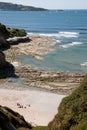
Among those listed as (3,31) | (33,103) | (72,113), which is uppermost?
(72,113)

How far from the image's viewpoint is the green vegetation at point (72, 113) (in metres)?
9.81

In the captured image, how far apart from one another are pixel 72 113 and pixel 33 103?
2556 cm

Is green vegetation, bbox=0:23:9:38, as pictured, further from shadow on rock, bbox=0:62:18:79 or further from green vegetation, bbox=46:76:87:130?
green vegetation, bbox=46:76:87:130

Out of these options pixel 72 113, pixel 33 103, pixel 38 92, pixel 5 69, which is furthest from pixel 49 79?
pixel 72 113

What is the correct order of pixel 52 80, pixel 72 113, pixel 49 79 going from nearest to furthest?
pixel 72 113
pixel 52 80
pixel 49 79

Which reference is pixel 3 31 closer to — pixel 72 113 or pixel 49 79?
pixel 49 79

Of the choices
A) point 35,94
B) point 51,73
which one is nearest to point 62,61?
point 51,73

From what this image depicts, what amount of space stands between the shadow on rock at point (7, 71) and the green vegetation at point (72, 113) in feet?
119

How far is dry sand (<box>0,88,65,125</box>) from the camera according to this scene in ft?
102

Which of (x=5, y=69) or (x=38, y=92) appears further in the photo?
(x=5, y=69)

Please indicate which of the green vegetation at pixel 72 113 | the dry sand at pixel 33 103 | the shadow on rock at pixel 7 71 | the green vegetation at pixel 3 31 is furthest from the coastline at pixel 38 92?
the green vegetation at pixel 3 31

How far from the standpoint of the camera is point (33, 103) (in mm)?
35281

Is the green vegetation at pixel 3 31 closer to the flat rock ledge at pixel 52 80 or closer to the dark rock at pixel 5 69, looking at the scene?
the dark rock at pixel 5 69

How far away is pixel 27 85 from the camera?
138 ft
